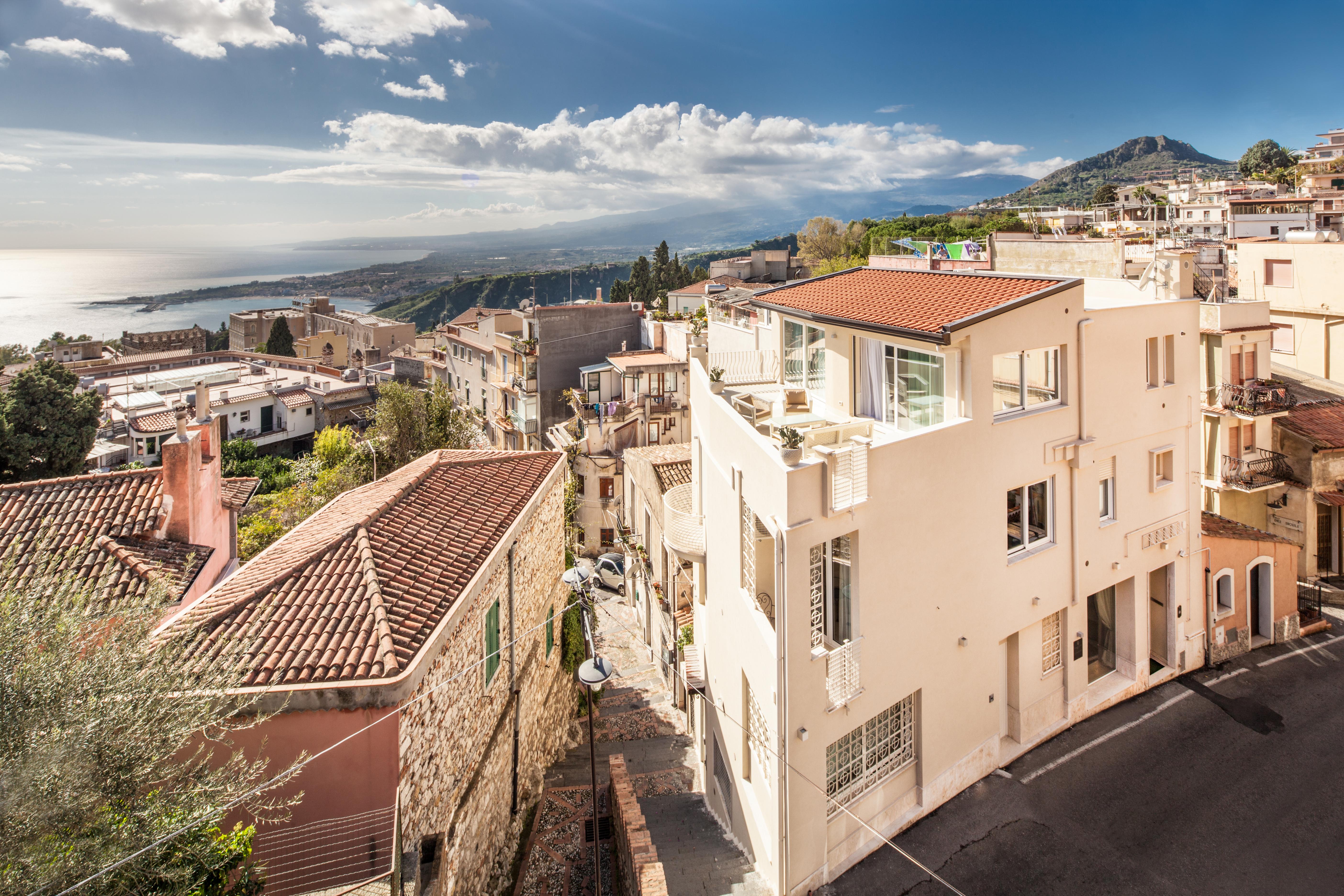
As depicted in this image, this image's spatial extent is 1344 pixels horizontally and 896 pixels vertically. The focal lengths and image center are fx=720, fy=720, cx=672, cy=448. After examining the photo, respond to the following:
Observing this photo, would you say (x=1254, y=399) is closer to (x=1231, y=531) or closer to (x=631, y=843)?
(x=1231, y=531)

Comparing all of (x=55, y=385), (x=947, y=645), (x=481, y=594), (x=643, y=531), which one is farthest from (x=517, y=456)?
(x=55, y=385)

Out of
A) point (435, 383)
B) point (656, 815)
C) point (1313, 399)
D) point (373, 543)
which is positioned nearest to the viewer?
point (373, 543)

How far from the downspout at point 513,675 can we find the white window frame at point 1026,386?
8444mm

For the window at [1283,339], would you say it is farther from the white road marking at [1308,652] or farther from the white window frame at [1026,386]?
the white window frame at [1026,386]

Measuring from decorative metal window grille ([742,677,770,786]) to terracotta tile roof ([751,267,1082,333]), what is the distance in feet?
19.6

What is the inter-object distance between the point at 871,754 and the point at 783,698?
2.42 m

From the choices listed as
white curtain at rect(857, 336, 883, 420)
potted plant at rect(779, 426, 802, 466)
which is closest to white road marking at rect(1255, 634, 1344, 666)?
white curtain at rect(857, 336, 883, 420)

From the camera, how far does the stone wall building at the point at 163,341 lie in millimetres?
85812

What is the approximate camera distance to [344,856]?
23.2ft

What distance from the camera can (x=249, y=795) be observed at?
6594mm

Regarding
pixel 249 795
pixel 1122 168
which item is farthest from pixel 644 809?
pixel 1122 168

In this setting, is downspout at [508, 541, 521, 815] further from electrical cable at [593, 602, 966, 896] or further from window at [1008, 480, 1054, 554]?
window at [1008, 480, 1054, 554]

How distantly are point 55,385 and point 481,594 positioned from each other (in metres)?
36.8

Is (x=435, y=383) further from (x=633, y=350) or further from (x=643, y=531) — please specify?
(x=643, y=531)
